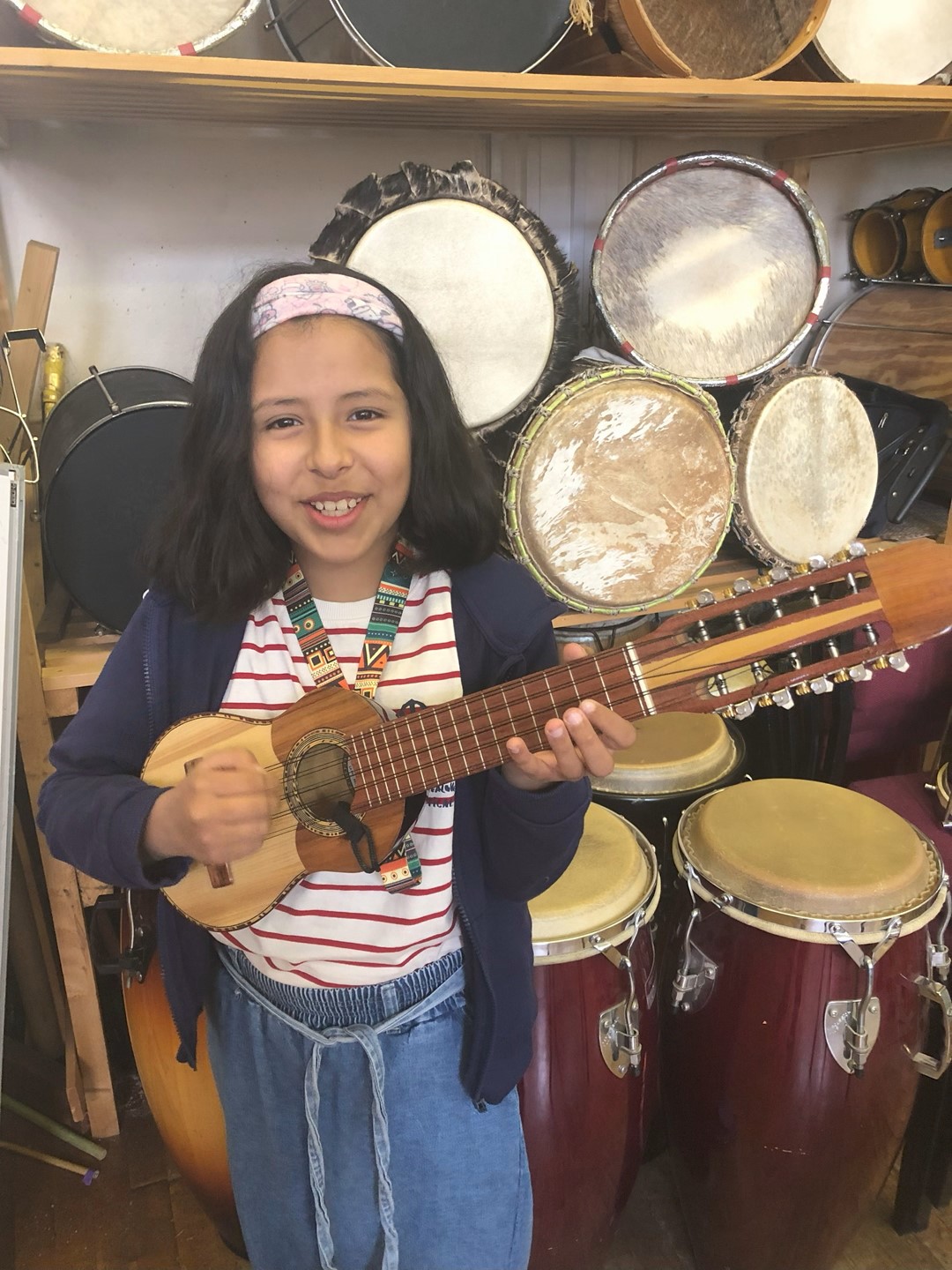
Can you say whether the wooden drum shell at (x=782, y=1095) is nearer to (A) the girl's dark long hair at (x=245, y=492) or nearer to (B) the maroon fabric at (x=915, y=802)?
(B) the maroon fabric at (x=915, y=802)

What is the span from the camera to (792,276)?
1.61 meters

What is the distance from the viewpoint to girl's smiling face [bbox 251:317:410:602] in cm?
89

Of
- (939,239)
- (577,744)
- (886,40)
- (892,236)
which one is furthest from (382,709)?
(892,236)

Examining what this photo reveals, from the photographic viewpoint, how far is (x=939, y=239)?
1.81 meters

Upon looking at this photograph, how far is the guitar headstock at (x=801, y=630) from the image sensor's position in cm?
74

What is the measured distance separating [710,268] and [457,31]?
601 mm

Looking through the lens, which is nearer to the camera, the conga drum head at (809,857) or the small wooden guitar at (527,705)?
the small wooden guitar at (527,705)

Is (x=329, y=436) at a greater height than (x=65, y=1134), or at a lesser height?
greater

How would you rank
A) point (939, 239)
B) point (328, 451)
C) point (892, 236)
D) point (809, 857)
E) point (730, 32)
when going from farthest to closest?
point (892, 236) < point (939, 239) < point (730, 32) < point (809, 857) < point (328, 451)

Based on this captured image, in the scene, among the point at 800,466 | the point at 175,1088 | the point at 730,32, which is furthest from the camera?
the point at 800,466

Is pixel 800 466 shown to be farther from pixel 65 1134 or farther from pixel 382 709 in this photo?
pixel 65 1134

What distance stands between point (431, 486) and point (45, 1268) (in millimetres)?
1410

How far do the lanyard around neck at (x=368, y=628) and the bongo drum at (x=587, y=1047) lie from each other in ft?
1.45

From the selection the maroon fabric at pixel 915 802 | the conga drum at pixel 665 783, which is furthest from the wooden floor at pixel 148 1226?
the maroon fabric at pixel 915 802
